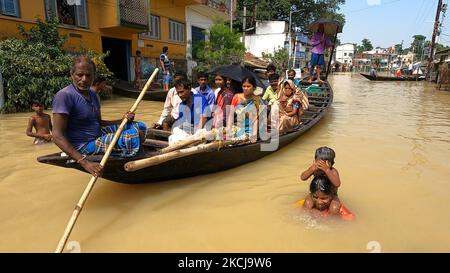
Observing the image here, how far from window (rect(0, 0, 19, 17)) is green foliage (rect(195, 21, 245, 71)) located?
7.90m

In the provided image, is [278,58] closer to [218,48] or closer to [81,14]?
[218,48]

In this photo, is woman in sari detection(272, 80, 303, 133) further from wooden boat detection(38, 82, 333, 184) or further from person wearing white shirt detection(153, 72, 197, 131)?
person wearing white shirt detection(153, 72, 197, 131)

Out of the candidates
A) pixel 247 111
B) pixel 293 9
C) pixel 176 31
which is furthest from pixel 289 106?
pixel 293 9

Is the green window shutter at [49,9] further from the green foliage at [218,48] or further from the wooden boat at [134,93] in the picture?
the green foliage at [218,48]

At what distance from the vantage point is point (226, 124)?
14.8ft

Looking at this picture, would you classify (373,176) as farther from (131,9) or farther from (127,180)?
(131,9)

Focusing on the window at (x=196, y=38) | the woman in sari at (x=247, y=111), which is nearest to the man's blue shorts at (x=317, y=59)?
the woman in sari at (x=247, y=111)

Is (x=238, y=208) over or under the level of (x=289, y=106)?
under

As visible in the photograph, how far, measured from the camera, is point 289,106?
565cm

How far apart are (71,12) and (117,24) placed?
1423 mm

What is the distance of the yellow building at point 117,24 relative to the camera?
898cm

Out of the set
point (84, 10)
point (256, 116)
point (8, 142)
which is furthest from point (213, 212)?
point (84, 10)

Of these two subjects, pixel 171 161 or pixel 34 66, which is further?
pixel 34 66
